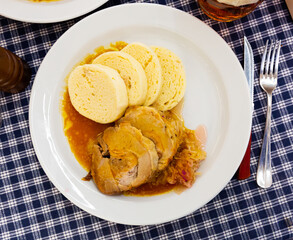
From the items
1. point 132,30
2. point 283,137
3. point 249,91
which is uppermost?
point 132,30

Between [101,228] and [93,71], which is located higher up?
[93,71]

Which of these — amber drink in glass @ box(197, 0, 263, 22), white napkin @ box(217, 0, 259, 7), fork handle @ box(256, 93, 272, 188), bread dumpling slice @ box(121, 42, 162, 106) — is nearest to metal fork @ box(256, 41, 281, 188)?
fork handle @ box(256, 93, 272, 188)

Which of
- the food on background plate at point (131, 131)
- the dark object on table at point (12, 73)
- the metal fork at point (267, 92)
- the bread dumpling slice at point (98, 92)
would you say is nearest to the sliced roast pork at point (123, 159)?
the food on background plate at point (131, 131)

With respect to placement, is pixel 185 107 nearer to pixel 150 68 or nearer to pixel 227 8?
→ pixel 150 68

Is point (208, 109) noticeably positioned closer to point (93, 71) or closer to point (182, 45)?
point (182, 45)

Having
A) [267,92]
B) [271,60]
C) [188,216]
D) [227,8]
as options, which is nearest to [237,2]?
[227,8]

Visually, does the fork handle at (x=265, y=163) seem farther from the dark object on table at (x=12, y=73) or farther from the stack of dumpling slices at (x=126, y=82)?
the dark object on table at (x=12, y=73)

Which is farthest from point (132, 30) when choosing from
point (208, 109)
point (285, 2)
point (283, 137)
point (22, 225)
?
point (22, 225)
